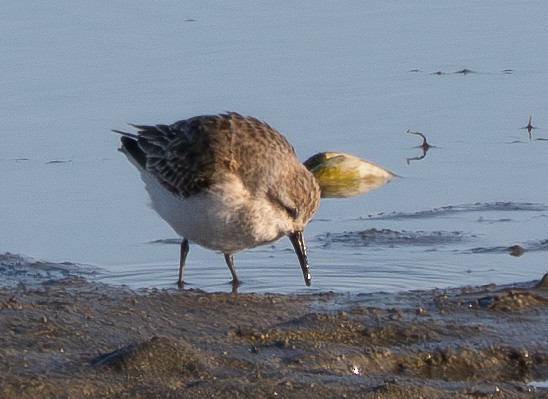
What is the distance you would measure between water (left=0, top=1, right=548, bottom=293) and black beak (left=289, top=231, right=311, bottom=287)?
87 millimetres

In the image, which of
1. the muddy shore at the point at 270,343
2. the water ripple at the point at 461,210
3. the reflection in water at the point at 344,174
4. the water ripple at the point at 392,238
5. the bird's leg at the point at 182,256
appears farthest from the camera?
the reflection in water at the point at 344,174

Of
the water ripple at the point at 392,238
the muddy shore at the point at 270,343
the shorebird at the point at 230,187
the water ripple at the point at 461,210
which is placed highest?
the shorebird at the point at 230,187

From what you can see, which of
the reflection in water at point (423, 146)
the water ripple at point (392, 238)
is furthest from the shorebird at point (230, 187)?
the reflection in water at point (423, 146)

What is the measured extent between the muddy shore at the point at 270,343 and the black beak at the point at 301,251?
40 cm

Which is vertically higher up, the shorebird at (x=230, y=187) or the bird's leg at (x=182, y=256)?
the shorebird at (x=230, y=187)

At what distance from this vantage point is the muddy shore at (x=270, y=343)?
5586mm

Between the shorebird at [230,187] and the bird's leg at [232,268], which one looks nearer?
the shorebird at [230,187]

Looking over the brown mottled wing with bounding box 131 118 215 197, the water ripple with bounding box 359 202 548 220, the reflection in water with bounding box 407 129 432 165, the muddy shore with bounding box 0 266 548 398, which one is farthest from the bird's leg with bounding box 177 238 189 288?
the reflection in water with bounding box 407 129 432 165

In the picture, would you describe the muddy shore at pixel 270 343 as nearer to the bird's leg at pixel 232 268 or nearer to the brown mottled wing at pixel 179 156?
the bird's leg at pixel 232 268

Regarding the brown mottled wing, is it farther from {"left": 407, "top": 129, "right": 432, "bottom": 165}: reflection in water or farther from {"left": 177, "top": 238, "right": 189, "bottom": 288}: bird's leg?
{"left": 407, "top": 129, "right": 432, "bottom": 165}: reflection in water

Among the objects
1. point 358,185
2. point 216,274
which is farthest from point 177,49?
point 216,274

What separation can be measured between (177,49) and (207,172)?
430cm

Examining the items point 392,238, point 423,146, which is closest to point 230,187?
point 392,238

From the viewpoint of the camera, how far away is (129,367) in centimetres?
568
